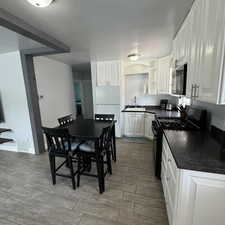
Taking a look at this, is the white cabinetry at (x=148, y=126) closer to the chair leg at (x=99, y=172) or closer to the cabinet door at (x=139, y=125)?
the cabinet door at (x=139, y=125)

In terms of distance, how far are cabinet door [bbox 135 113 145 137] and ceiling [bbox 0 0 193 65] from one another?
205cm

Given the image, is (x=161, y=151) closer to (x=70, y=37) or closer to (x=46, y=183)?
(x=46, y=183)

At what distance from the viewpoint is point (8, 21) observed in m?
1.51

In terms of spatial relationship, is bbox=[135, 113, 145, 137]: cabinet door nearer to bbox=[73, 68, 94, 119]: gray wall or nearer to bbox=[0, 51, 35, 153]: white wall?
bbox=[0, 51, 35, 153]: white wall

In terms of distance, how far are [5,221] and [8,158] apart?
1.93 m

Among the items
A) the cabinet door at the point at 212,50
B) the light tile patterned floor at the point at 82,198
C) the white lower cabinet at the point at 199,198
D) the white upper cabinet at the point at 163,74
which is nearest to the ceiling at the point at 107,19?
the cabinet door at the point at 212,50

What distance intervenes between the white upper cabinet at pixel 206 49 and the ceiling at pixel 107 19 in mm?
250

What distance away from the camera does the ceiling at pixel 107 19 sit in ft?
4.49

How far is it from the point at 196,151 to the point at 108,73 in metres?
3.29

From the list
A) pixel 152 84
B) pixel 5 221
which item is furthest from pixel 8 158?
pixel 152 84

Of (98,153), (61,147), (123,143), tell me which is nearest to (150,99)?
(123,143)

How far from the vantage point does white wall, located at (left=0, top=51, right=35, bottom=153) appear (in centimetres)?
298

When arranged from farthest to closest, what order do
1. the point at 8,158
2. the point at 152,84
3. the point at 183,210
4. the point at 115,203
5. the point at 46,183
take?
the point at 152,84 < the point at 8,158 < the point at 46,183 < the point at 115,203 < the point at 183,210

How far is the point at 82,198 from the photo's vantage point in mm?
1874
